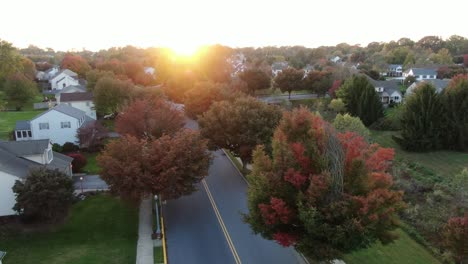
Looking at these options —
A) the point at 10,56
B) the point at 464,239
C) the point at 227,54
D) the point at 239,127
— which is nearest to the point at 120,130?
the point at 239,127

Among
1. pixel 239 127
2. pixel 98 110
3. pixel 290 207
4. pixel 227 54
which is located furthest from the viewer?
pixel 227 54

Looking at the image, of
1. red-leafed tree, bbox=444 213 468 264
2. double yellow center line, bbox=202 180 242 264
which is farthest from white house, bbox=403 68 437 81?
red-leafed tree, bbox=444 213 468 264

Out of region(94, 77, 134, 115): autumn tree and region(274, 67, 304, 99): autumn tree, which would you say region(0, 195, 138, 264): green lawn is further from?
region(274, 67, 304, 99): autumn tree

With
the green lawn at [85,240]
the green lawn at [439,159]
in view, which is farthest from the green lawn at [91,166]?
the green lawn at [439,159]

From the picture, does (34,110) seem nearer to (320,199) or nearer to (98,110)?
(98,110)

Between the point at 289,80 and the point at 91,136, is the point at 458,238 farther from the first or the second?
the point at 289,80
